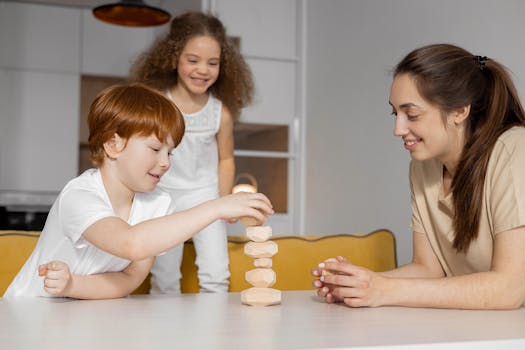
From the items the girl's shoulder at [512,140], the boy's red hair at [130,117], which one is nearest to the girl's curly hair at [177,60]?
the boy's red hair at [130,117]

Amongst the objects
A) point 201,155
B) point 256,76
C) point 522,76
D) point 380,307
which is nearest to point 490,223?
point 380,307

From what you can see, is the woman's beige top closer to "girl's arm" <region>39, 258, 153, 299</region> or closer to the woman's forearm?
the woman's forearm

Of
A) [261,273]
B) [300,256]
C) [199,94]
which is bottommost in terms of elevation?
[300,256]

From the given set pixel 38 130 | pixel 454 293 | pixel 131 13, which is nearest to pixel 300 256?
pixel 454 293

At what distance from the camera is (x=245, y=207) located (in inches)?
41.2

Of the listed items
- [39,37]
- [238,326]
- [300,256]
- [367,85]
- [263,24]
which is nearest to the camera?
[238,326]

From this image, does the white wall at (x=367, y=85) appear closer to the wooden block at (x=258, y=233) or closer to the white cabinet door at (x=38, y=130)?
the wooden block at (x=258, y=233)

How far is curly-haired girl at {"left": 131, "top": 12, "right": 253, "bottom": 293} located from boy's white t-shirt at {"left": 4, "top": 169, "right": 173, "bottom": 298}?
2.40ft

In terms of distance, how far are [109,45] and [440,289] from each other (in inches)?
176

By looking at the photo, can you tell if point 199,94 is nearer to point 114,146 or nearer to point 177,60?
point 177,60

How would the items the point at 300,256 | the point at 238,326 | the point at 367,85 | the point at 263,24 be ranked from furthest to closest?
the point at 263,24 → the point at 367,85 → the point at 300,256 → the point at 238,326

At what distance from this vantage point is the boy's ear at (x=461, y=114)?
1.34 m

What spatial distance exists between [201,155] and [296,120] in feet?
6.75

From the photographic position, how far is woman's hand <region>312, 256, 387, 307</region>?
3.55 ft
